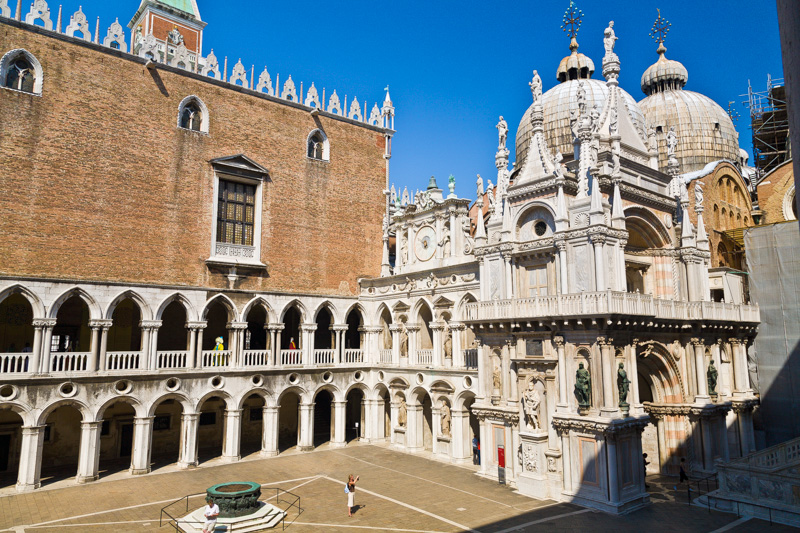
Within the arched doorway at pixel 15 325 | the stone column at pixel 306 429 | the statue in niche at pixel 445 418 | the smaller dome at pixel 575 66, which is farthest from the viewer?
the smaller dome at pixel 575 66

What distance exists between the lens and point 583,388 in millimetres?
20156

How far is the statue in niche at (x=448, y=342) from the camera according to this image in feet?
93.5

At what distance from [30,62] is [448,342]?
22383 millimetres

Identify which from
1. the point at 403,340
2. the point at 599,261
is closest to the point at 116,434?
the point at 403,340

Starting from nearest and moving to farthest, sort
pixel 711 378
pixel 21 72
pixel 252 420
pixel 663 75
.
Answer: pixel 21 72
pixel 711 378
pixel 252 420
pixel 663 75

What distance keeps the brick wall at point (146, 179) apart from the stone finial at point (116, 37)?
1.88 feet

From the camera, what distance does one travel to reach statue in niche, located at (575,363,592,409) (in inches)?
795

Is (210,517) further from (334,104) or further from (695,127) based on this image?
(695,127)

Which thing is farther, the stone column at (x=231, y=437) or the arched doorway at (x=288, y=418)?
the arched doorway at (x=288, y=418)

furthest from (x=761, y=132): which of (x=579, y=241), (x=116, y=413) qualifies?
(x=116, y=413)

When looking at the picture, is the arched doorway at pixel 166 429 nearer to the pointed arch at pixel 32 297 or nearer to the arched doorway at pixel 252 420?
the arched doorway at pixel 252 420

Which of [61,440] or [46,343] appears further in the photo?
[61,440]

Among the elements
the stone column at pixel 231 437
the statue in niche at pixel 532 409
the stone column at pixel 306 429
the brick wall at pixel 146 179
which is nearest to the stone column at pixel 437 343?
the brick wall at pixel 146 179

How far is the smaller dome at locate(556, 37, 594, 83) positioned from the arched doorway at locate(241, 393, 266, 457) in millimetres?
31053
